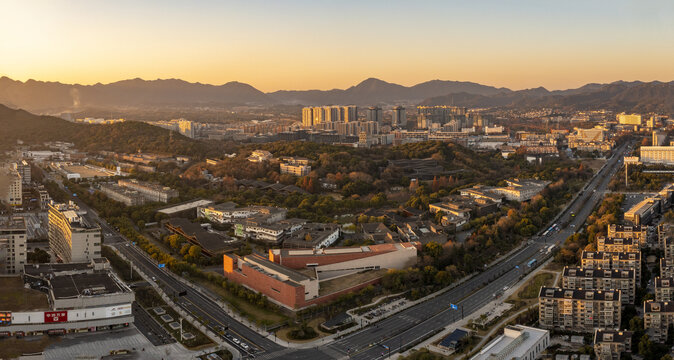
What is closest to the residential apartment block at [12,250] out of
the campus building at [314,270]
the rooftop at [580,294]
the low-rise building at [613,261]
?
the campus building at [314,270]

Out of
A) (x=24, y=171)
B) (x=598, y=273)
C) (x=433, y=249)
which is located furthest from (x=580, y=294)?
(x=24, y=171)

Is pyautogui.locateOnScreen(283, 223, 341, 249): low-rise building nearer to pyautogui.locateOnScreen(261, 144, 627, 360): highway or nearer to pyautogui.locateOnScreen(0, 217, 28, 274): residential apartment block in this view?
pyautogui.locateOnScreen(261, 144, 627, 360): highway

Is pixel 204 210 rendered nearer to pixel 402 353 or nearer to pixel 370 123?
pixel 402 353

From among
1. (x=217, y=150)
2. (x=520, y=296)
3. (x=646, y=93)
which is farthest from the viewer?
(x=646, y=93)

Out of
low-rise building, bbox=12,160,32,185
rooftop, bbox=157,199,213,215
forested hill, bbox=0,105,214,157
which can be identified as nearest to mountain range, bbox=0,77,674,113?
forested hill, bbox=0,105,214,157

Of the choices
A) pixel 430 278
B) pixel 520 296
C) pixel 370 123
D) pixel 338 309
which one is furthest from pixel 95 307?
pixel 370 123

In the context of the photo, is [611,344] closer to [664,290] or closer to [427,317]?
[664,290]
